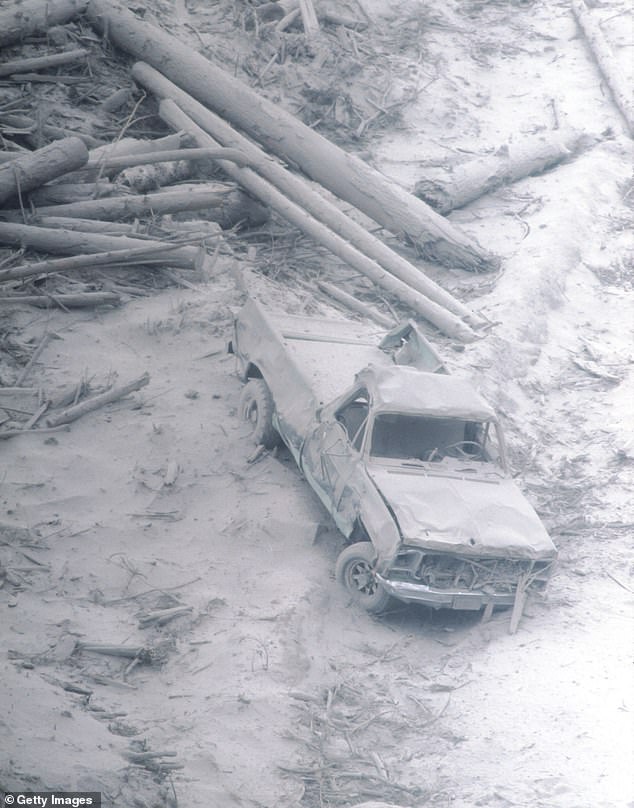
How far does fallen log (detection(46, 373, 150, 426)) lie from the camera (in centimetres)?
998

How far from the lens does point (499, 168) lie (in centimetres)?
1673

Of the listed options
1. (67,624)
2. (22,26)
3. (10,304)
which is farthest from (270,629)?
(22,26)

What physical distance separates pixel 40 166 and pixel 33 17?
3.76 m

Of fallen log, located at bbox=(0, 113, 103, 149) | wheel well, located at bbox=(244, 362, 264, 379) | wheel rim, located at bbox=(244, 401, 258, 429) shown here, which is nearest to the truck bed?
wheel well, located at bbox=(244, 362, 264, 379)

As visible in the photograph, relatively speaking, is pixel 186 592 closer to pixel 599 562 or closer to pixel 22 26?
pixel 599 562

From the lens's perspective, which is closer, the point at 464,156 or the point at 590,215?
the point at 590,215

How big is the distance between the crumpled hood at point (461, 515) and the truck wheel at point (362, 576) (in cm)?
44

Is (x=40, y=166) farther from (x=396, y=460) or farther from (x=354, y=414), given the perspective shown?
(x=396, y=460)

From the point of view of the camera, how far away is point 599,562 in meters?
9.30

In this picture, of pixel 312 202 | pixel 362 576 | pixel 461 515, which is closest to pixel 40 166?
pixel 312 202

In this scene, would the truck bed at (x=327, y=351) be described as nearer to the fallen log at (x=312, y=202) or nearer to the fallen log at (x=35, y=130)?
the fallen log at (x=312, y=202)

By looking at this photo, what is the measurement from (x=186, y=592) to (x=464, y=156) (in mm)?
10896

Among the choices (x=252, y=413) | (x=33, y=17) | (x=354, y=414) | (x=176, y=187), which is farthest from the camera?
(x=33, y=17)

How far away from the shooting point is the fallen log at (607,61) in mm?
19016
